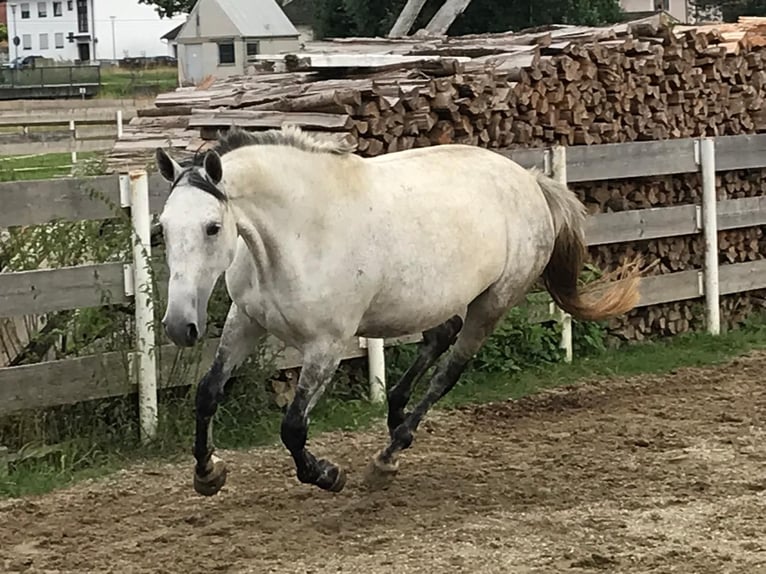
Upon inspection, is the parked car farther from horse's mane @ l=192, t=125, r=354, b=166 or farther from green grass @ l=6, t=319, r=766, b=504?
A: horse's mane @ l=192, t=125, r=354, b=166

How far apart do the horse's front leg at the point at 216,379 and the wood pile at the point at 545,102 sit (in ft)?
7.18

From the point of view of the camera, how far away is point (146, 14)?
104 meters

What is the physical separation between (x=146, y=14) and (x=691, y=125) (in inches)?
3878

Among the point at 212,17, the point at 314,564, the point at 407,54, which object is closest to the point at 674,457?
the point at 314,564

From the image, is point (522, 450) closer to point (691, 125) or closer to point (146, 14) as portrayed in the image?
point (691, 125)

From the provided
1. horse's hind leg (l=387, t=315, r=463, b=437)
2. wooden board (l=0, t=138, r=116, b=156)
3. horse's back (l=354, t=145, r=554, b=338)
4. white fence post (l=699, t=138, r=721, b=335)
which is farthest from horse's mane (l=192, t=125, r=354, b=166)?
wooden board (l=0, t=138, r=116, b=156)

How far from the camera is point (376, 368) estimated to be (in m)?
7.86

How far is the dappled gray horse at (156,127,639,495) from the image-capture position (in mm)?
4805

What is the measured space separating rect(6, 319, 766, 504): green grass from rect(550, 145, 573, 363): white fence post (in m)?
0.14

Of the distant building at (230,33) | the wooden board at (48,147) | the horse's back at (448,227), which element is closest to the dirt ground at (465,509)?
the horse's back at (448,227)

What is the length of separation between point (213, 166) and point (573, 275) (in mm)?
2848

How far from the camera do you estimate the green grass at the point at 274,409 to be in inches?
251

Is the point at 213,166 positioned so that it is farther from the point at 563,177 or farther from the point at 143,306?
the point at 563,177

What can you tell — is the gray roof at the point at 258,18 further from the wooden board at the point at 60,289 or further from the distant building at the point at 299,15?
the wooden board at the point at 60,289
